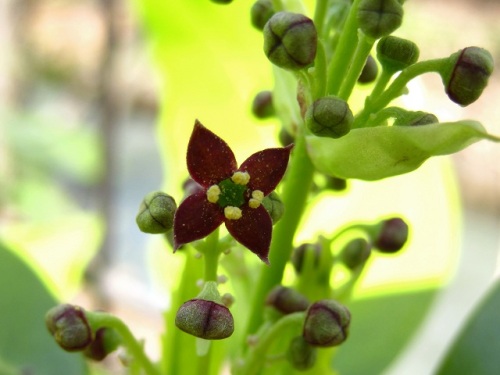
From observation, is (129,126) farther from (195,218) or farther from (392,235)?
(195,218)

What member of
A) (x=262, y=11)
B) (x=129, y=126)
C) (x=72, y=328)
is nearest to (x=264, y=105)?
(x=262, y=11)

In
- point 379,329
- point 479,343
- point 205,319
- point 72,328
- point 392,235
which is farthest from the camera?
point 379,329

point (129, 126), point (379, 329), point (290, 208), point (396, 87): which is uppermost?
point (129, 126)

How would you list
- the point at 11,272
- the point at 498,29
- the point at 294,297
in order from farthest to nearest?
the point at 498,29, the point at 11,272, the point at 294,297

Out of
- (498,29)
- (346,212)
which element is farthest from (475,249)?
(346,212)

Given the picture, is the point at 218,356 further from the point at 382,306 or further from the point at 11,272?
the point at 382,306

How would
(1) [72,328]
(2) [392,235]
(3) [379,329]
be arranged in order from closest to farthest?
1. (1) [72,328]
2. (2) [392,235]
3. (3) [379,329]
